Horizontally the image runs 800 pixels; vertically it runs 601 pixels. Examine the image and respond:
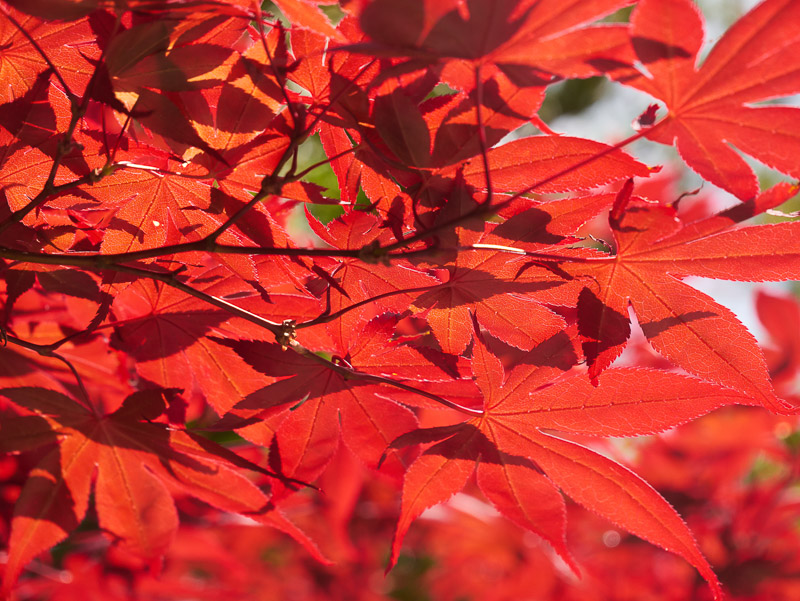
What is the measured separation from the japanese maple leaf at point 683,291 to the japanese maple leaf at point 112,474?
408 millimetres

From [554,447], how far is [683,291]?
0.21 m

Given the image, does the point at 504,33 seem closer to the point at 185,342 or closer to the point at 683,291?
the point at 683,291

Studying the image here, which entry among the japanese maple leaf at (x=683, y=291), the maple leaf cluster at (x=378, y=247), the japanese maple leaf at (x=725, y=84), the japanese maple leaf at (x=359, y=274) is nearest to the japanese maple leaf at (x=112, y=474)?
the maple leaf cluster at (x=378, y=247)

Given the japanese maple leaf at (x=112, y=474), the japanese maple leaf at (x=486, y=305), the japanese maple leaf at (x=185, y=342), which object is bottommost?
the japanese maple leaf at (x=112, y=474)

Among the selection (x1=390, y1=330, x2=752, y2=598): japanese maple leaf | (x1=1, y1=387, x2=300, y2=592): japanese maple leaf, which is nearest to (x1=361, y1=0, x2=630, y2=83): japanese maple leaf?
(x1=390, y1=330, x2=752, y2=598): japanese maple leaf

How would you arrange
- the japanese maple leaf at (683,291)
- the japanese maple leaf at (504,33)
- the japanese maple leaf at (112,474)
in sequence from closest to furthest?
1. the japanese maple leaf at (504,33)
2. the japanese maple leaf at (683,291)
3. the japanese maple leaf at (112,474)

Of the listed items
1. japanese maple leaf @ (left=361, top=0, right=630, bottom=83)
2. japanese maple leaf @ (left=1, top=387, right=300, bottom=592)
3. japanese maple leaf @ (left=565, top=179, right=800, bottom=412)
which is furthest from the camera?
japanese maple leaf @ (left=1, top=387, right=300, bottom=592)

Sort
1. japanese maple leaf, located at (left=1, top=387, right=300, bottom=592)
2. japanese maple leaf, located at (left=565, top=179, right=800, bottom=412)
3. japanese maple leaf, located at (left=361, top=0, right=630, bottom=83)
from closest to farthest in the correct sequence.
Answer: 1. japanese maple leaf, located at (left=361, top=0, right=630, bottom=83)
2. japanese maple leaf, located at (left=565, top=179, right=800, bottom=412)
3. japanese maple leaf, located at (left=1, top=387, right=300, bottom=592)

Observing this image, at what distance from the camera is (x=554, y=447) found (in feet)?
2.22

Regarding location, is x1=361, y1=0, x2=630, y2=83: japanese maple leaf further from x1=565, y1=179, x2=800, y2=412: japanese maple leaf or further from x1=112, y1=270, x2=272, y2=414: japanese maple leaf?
→ x1=112, y1=270, x2=272, y2=414: japanese maple leaf

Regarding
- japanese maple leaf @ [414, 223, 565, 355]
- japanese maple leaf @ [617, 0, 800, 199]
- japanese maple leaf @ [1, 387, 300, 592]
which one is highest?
japanese maple leaf @ [617, 0, 800, 199]

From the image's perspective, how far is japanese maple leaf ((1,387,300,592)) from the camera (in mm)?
683

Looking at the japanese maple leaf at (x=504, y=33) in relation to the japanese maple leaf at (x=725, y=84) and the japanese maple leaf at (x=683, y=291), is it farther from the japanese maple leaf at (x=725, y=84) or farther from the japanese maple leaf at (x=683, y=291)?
the japanese maple leaf at (x=683, y=291)

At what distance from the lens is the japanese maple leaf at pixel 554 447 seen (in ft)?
2.07
